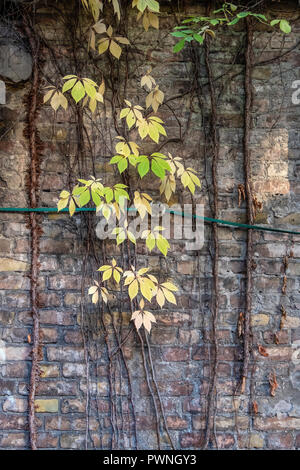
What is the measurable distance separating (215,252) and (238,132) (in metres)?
0.64

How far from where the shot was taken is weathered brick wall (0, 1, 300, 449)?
204cm

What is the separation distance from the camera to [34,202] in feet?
6.69

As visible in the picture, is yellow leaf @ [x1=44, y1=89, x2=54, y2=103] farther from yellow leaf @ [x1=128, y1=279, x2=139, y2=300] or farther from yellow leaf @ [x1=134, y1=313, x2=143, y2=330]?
yellow leaf @ [x1=134, y1=313, x2=143, y2=330]

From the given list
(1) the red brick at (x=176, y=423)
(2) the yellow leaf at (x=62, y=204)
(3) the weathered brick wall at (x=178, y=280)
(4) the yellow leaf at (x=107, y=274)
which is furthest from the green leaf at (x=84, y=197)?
(1) the red brick at (x=176, y=423)

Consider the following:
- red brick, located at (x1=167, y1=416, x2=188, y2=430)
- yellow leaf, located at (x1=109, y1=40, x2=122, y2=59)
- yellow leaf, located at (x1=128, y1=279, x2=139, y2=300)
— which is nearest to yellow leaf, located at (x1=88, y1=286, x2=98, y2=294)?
yellow leaf, located at (x1=128, y1=279, x2=139, y2=300)

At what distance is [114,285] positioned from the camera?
207cm

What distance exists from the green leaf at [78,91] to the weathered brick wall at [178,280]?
259 mm

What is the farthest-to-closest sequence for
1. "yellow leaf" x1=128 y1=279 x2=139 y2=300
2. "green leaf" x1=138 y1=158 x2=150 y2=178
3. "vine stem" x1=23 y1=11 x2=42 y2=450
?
1. "vine stem" x1=23 y1=11 x2=42 y2=450
2. "yellow leaf" x1=128 y1=279 x2=139 y2=300
3. "green leaf" x1=138 y1=158 x2=150 y2=178

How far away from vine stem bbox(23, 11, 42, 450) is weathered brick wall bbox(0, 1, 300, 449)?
1.4 inches

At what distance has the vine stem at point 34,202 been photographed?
2012 mm

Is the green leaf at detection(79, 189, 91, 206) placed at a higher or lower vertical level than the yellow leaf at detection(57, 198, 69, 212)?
higher

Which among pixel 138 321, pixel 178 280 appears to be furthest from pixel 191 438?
pixel 178 280

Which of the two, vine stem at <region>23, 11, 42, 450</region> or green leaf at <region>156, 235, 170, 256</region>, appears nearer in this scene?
green leaf at <region>156, 235, 170, 256</region>

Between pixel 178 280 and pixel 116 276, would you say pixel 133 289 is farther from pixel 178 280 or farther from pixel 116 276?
pixel 178 280
